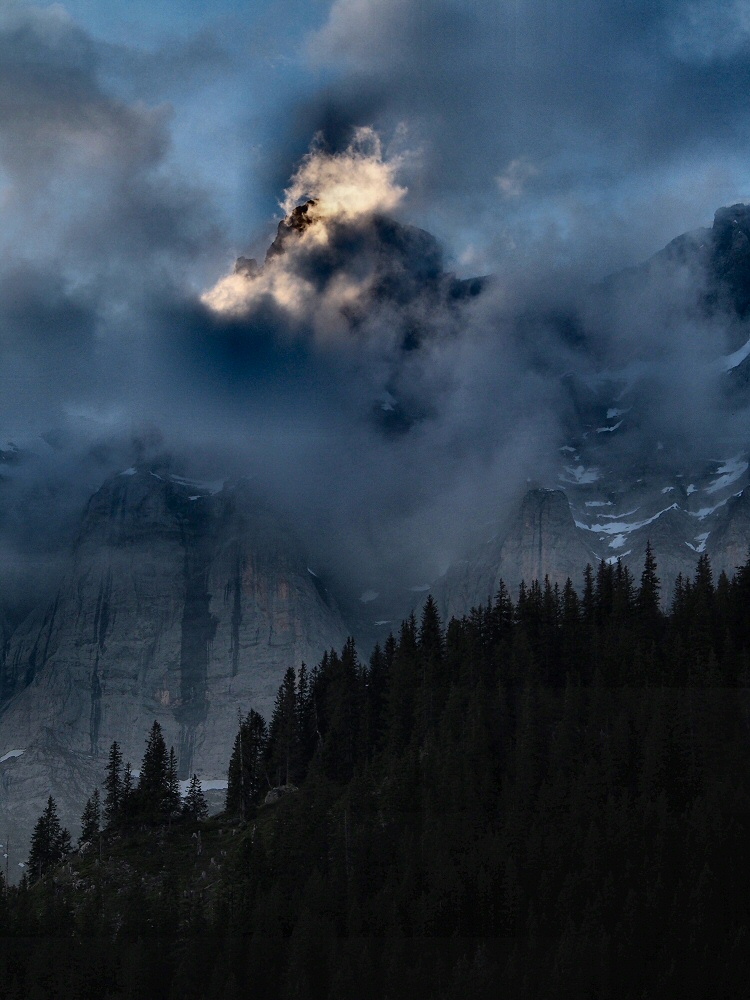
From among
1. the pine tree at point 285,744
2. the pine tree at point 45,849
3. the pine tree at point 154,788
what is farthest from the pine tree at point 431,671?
the pine tree at point 45,849

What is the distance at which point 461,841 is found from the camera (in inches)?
4254

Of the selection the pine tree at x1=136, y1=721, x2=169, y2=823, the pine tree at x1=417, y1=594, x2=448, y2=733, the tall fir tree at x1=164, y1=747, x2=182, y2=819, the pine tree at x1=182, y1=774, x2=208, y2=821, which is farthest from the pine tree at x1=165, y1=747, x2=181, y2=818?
the pine tree at x1=417, y1=594, x2=448, y2=733

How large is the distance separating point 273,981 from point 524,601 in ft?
223

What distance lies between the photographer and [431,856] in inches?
4200

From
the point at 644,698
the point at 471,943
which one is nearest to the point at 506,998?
the point at 471,943

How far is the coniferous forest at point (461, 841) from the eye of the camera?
91938 mm

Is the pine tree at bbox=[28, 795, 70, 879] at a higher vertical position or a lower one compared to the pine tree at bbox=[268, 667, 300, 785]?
lower

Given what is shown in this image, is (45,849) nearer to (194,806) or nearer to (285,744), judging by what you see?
(194,806)

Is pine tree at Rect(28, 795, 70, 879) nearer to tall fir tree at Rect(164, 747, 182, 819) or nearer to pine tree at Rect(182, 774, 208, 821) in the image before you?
tall fir tree at Rect(164, 747, 182, 819)

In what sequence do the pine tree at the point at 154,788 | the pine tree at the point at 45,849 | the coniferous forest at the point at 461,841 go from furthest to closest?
the pine tree at the point at 45,849, the pine tree at the point at 154,788, the coniferous forest at the point at 461,841

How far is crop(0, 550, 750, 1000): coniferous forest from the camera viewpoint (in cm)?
9194

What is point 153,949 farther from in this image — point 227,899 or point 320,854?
point 320,854

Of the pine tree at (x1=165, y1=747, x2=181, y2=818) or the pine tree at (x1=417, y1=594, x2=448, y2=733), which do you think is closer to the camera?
the pine tree at (x1=417, y1=594, x2=448, y2=733)

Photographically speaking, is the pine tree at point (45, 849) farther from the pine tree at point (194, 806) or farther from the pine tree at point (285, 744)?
the pine tree at point (285, 744)
